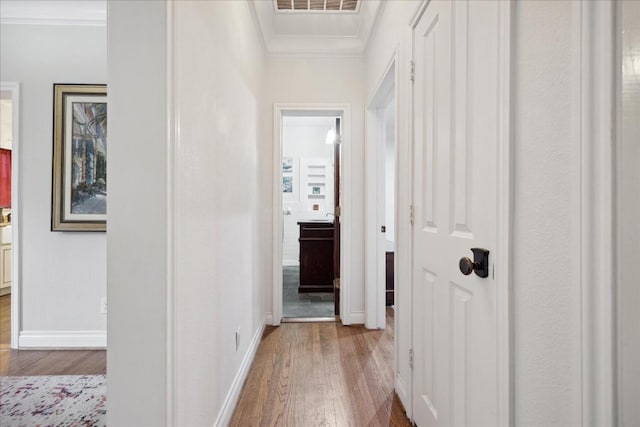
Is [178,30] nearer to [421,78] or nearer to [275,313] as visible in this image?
[421,78]

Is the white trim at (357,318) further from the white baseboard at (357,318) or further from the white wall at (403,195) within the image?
the white wall at (403,195)

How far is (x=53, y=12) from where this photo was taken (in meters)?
2.46

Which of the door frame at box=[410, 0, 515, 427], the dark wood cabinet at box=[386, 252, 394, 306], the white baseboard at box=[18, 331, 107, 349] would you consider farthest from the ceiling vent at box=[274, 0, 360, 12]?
the white baseboard at box=[18, 331, 107, 349]

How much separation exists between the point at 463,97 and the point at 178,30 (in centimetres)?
97

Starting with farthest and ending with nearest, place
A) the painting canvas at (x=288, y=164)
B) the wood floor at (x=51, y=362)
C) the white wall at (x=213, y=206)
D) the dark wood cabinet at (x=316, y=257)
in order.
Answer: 1. the painting canvas at (x=288, y=164)
2. the dark wood cabinet at (x=316, y=257)
3. the wood floor at (x=51, y=362)
4. the white wall at (x=213, y=206)

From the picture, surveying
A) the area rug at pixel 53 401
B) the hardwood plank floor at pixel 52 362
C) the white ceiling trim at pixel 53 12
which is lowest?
the area rug at pixel 53 401

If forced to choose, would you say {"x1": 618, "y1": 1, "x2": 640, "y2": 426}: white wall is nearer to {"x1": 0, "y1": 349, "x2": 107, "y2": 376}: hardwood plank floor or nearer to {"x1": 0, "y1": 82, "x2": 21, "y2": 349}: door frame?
{"x1": 0, "y1": 349, "x2": 107, "y2": 376}: hardwood plank floor

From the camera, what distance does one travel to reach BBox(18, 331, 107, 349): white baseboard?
2.49m

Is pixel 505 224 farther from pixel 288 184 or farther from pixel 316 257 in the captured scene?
pixel 288 184

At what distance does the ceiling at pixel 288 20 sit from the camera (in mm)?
2432

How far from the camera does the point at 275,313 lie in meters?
3.00

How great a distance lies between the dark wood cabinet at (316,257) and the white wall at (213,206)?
162cm

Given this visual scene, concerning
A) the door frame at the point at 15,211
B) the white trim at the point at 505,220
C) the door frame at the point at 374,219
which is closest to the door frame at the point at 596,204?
the white trim at the point at 505,220

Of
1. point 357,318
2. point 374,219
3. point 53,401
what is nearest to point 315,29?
point 374,219
